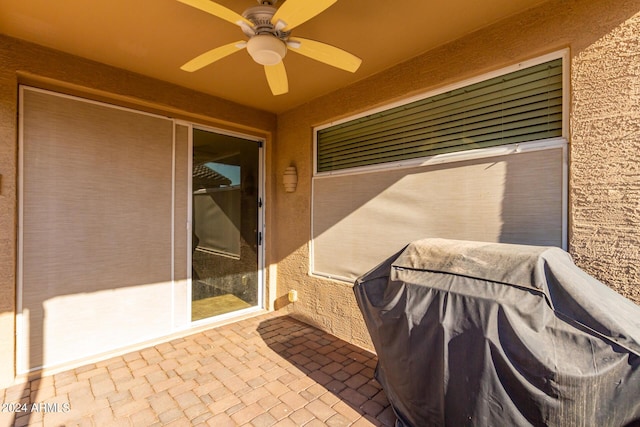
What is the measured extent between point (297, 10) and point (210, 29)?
A: 1.19 meters

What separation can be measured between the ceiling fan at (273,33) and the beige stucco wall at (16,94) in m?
1.43

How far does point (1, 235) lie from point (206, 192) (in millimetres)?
2000

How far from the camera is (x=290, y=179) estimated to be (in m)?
4.38

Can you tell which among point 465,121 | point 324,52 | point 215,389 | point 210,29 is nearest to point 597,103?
point 465,121

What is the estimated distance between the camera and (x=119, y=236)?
3396mm

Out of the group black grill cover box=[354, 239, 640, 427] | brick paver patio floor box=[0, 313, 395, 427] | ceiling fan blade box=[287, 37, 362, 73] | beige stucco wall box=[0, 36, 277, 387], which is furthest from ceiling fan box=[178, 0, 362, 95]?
brick paver patio floor box=[0, 313, 395, 427]

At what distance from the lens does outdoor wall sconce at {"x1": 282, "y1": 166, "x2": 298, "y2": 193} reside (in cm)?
437

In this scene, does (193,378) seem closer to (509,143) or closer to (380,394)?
(380,394)

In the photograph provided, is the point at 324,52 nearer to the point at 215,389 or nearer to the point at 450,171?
the point at 450,171

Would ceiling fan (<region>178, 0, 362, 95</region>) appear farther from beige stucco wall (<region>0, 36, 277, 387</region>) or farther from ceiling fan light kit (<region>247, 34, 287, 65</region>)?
beige stucco wall (<region>0, 36, 277, 387</region>)

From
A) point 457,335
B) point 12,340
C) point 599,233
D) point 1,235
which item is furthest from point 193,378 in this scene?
point 599,233

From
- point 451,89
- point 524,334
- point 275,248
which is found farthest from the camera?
point 275,248

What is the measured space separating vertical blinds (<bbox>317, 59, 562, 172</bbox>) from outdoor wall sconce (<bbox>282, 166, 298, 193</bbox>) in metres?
0.78

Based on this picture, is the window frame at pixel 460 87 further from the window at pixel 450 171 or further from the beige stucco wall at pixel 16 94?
the beige stucco wall at pixel 16 94
